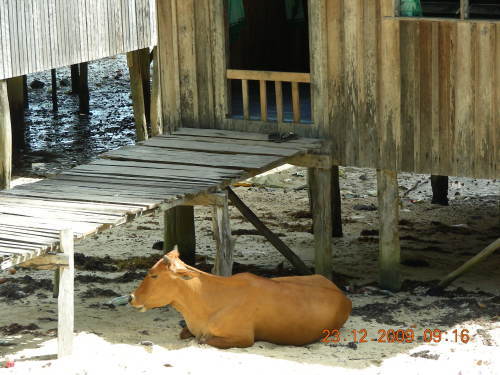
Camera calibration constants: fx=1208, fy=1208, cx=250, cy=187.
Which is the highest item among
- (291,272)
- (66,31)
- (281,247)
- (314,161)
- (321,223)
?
(66,31)

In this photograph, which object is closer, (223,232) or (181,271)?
(181,271)

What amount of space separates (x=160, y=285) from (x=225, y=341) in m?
0.81

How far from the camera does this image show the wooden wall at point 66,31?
55.1 feet

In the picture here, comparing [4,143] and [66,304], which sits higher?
[4,143]

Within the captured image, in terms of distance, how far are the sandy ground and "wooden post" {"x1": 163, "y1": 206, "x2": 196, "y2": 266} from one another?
0.93 ft

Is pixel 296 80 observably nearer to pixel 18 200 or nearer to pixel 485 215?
pixel 18 200

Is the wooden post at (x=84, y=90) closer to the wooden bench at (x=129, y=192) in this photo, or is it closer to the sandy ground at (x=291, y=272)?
the sandy ground at (x=291, y=272)

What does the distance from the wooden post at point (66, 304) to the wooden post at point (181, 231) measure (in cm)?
470

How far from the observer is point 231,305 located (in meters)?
11.4

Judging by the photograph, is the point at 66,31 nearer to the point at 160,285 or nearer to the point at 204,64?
the point at 204,64

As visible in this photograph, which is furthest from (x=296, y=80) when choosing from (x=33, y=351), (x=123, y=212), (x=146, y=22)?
(x=146, y=22)

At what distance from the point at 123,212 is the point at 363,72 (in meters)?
3.65

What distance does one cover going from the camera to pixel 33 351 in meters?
11.1
